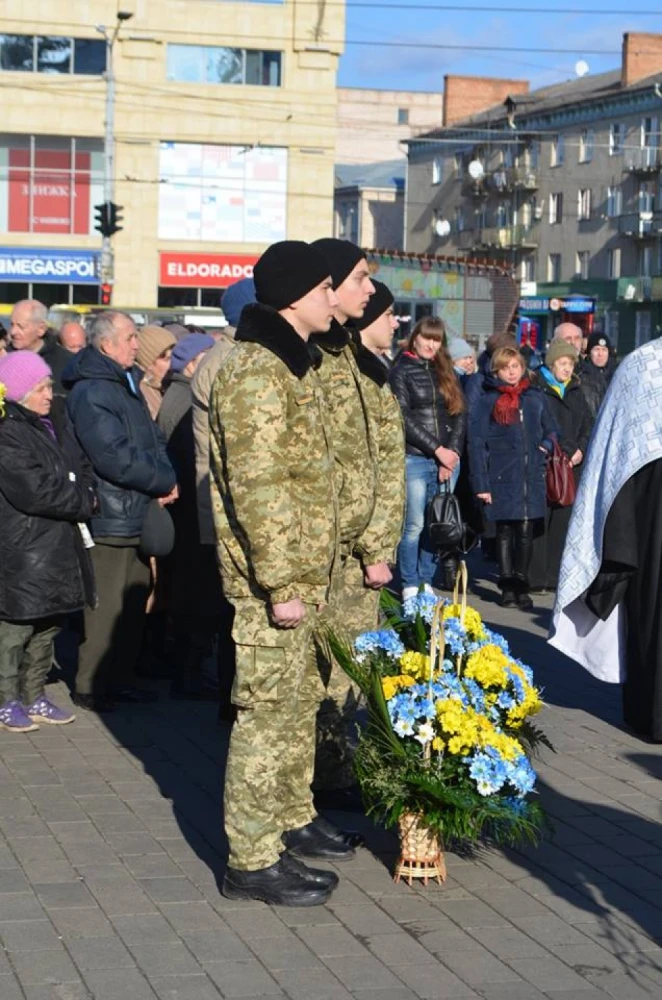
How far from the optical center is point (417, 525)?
11977 millimetres

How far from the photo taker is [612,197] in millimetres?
74062

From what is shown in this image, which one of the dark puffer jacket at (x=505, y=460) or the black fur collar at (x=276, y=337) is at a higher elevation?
the black fur collar at (x=276, y=337)

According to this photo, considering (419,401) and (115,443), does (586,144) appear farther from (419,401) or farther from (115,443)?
(115,443)

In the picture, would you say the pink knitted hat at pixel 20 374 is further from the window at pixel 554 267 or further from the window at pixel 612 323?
the window at pixel 554 267

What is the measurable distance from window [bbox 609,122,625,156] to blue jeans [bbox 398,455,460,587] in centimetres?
6401

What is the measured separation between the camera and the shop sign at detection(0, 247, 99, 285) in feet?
185

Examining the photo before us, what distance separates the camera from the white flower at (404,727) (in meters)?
5.53

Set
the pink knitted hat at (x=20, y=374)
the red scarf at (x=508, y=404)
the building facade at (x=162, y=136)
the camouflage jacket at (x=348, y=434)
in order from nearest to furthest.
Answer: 1. the camouflage jacket at (x=348, y=434)
2. the pink knitted hat at (x=20, y=374)
3. the red scarf at (x=508, y=404)
4. the building facade at (x=162, y=136)

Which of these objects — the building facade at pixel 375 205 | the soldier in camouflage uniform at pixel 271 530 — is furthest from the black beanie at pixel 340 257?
the building facade at pixel 375 205

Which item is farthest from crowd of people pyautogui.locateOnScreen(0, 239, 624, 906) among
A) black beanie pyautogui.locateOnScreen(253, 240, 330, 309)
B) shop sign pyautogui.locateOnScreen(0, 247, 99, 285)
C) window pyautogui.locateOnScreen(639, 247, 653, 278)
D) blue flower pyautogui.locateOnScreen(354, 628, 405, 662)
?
window pyautogui.locateOnScreen(639, 247, 653, 278)

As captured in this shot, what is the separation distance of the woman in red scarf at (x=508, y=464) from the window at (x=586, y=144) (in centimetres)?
6547

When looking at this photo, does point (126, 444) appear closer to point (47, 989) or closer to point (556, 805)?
point (556, 805)

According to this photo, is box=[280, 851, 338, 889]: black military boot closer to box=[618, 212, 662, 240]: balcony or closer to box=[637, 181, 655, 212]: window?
box=[618, 212, 662, 240]: balcony

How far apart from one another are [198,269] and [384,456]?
51.6m
